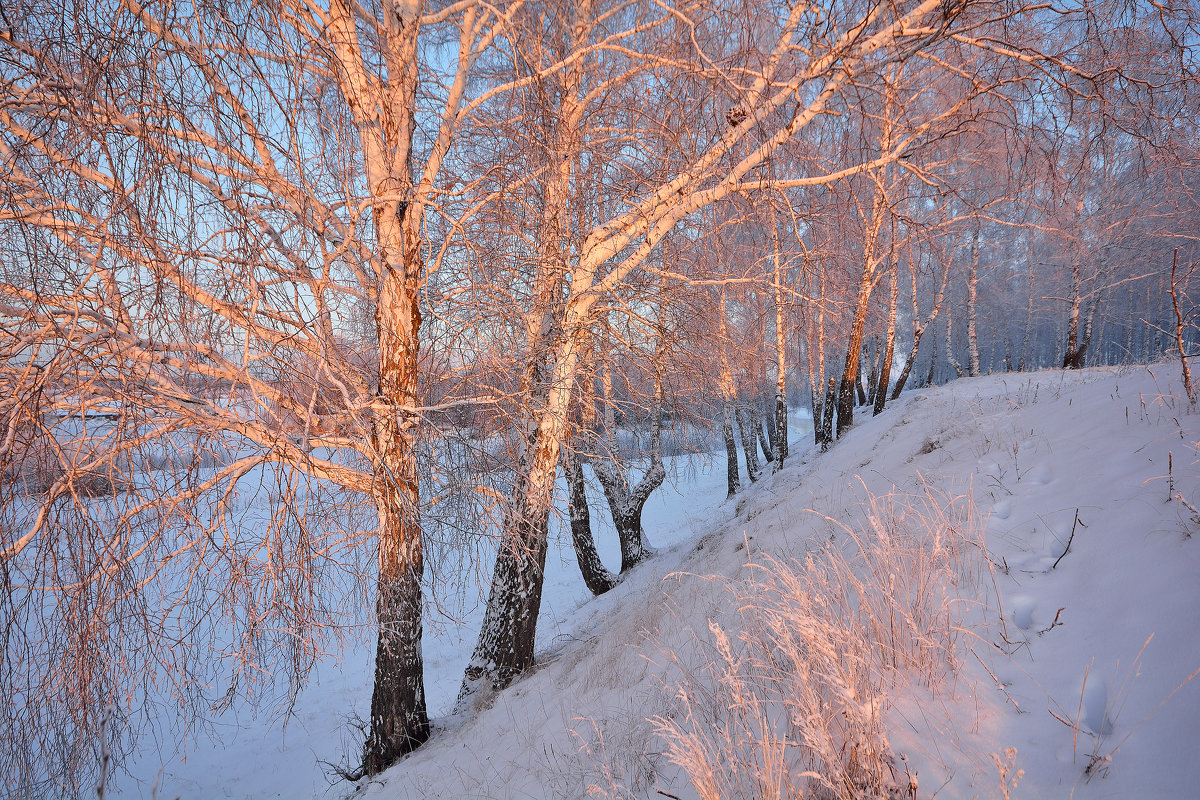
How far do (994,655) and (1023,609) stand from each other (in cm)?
32

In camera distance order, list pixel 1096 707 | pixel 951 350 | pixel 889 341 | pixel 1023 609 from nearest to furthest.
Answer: pixel 1096 707 → pixel 1023 609 → pixel 889 341 → pixel 951 350

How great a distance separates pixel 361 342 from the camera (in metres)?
4.09

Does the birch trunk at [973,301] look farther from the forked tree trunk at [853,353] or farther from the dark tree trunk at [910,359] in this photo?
the forked tree trunk at [853,353]

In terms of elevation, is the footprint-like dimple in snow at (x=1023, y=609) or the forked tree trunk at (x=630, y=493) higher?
the footprint-like dimple in snow at (x=1023, y=609)

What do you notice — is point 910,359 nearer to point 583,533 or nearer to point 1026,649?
point 583,533

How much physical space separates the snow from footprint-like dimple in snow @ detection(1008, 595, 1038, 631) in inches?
0.5

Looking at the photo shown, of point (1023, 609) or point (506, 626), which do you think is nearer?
point (1023, 609)

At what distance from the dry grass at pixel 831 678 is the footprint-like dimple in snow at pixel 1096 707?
392 mm

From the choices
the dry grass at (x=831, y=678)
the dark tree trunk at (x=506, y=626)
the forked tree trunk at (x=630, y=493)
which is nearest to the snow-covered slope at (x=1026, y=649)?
the dry grass at (x=831, y=678)

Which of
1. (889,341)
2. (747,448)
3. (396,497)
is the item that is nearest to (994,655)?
(396,497)

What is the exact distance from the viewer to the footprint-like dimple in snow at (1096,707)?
1.51 meters

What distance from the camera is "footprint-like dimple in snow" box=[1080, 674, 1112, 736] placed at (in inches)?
59.6

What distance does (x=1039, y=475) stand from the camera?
3166 mm

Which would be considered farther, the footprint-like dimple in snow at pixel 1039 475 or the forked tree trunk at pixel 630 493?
Answer: the forked tree trunk at pixel 630 493
